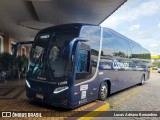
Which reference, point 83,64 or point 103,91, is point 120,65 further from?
point 83,64

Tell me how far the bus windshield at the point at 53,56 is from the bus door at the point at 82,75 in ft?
1.22

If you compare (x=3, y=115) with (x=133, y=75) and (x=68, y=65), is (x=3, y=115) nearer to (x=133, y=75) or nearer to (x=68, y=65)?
(x=68, y=65)

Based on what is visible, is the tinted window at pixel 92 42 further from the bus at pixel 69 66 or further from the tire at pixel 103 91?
the tire at pixel 103 91

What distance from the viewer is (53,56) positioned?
20.4ft

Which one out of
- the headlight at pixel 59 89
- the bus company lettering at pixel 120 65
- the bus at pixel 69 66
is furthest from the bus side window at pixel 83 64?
the bus company lettering at pixel 120 65

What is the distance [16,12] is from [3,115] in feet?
23.5

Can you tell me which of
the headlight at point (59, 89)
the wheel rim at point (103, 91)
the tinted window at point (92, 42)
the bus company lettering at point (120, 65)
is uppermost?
the tinted window at point (92, 42)

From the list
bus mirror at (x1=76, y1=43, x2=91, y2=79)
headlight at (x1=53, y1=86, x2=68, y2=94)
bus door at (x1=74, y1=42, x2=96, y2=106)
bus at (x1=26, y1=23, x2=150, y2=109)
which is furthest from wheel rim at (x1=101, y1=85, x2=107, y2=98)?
headlight at (x1=53, y1=86, x2=68, y2=94)

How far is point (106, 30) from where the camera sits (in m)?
8.10

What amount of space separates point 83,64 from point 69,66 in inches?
27.5

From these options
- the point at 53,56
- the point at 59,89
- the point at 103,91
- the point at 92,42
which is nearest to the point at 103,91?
the point at 103,91

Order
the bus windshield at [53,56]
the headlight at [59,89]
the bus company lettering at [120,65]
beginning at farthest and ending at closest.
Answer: the bus company lettering at [120,65] → the bus windshield at [53,56] → the headlight at [59,89]

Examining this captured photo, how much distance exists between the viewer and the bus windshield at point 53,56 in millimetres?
5956

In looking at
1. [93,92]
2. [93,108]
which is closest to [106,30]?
[93,92]
